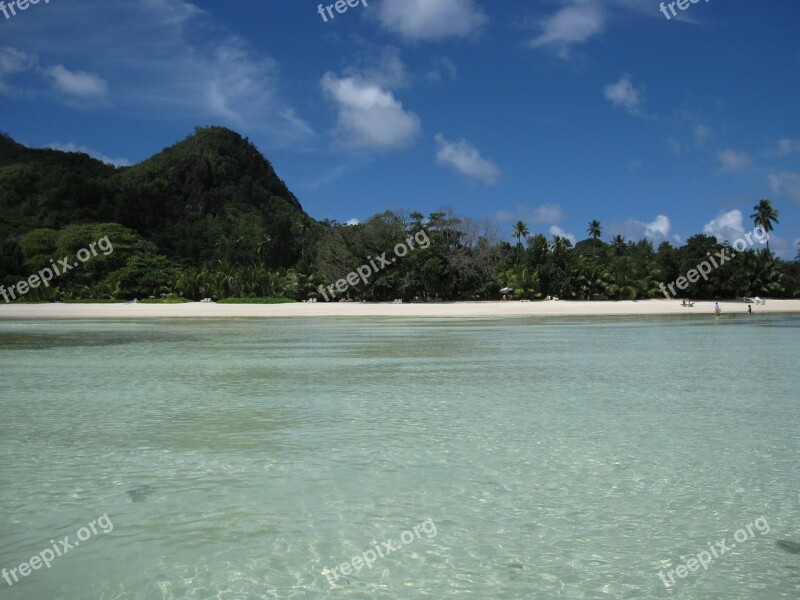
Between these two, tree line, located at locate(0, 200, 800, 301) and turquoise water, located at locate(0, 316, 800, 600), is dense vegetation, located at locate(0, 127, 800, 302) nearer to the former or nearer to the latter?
tree line, located at locate(0, 200, 800, 301)

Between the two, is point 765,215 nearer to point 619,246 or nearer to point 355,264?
point 619,246

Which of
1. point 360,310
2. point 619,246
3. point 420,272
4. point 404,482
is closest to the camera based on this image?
point 404,482

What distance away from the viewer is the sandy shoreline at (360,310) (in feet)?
141

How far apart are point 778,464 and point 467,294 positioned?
4752 centimetres

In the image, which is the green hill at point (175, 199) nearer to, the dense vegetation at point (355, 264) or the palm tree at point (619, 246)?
the dense vegetation at point (355, 264)

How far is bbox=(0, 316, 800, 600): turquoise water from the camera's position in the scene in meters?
4.23

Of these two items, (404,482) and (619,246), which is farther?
(619,246)

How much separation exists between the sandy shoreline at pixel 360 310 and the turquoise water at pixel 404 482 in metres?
29.8

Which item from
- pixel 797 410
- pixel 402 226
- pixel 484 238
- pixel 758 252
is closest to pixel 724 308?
pixel 758 252

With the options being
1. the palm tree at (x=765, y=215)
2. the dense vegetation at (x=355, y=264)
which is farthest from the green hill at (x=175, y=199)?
the palm tree at (x=765, y=215)

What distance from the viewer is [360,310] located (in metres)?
45.0

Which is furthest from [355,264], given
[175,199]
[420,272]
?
[175,199]

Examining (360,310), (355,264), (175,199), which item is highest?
(175,199)

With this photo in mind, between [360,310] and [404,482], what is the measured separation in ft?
128
